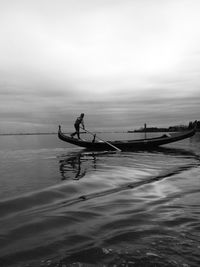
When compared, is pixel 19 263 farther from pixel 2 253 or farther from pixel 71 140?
pixel 71 140

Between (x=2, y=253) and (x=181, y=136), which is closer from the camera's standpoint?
(x=2, y=253)

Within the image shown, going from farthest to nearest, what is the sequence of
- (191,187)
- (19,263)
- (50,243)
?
(191,187)
(50,243)
(19,263)

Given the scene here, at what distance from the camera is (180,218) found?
240 inches

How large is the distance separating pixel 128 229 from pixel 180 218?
50.6 inches

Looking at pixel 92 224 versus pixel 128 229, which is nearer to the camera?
pixel 128 229

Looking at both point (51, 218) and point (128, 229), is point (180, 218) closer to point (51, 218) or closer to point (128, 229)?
point (128, 229)

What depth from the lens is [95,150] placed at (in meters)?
28.2

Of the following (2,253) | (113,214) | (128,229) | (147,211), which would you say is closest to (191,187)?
(147,211)

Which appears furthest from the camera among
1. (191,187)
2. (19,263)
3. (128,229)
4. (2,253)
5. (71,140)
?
(71,140)

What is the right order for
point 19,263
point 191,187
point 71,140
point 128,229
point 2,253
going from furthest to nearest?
point 71,140 < point 191,187 < point 128,229 < point 2,253 < point 19,263

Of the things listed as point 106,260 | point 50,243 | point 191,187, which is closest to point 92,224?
point 50,243

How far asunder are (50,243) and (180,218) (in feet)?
9.26

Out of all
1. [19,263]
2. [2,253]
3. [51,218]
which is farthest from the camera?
[51,218]

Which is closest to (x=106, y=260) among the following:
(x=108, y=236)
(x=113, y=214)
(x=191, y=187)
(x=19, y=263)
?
(x=108, y=236)
